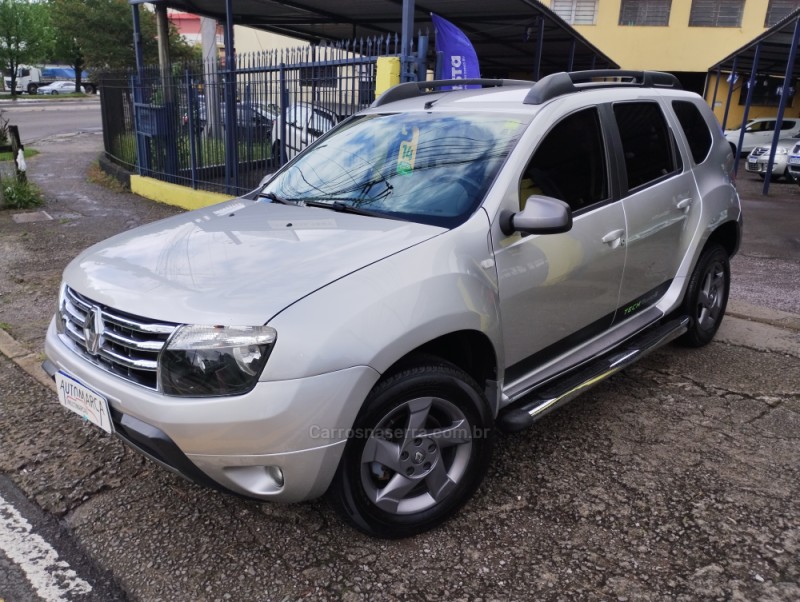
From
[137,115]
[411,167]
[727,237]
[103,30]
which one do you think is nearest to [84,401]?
[411,167]

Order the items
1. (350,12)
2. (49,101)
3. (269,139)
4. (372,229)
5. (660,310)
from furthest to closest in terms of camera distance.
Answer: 1. (49,101)
2. (350,12)
3. (269,139)
4. (660,310)
5. (372,229)

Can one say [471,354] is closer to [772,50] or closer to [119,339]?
[119,339]

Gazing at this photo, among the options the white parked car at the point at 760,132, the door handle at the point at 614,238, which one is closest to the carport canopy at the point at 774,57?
the white parked car at the point at 760,132

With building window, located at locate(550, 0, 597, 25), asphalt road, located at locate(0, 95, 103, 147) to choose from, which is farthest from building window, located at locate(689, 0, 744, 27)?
asphalt road, located at locate(0, 95, 103, 147)

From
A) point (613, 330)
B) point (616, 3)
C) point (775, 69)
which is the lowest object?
point (613, 330)

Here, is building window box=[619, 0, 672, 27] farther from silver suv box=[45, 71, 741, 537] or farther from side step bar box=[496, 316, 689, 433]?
side step bar box=[496, 316, 689, 433]

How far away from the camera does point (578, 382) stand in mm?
3291

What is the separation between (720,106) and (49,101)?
124 feet

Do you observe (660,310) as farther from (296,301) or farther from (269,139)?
(269,139)

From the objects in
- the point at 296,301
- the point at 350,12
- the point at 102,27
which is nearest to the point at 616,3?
the point at 350,12

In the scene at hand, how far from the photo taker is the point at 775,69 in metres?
23.7

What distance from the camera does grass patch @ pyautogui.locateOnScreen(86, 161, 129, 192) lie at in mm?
11797

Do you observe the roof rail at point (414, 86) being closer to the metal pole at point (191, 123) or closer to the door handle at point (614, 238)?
the door handle at point (614, 238)

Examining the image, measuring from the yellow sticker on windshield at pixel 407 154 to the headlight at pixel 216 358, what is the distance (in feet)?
4.48
